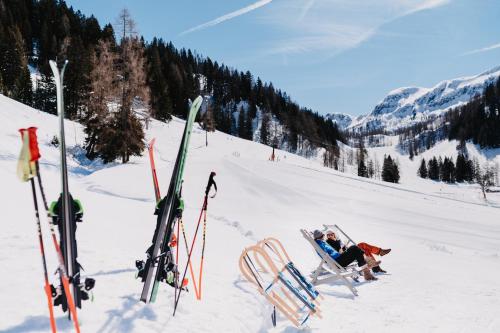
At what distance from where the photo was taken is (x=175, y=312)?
500cm

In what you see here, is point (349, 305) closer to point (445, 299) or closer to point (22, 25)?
point (445, 299)

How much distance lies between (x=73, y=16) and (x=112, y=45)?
71.9m

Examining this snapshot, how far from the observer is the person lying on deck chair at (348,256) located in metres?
8.15

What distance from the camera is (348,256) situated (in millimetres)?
8180

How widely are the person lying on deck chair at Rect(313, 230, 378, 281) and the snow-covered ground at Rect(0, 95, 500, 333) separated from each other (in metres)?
0.37

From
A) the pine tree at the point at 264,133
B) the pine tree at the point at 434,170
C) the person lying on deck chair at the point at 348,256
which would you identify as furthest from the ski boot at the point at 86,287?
the pine tree at the point at 434,170

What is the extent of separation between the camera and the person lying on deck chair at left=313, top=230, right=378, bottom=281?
8.15 metres

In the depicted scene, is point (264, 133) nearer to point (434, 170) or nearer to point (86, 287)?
point (434, 170)

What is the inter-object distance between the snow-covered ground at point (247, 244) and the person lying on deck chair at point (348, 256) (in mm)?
369

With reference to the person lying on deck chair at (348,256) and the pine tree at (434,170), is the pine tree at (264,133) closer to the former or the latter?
the pine tree at (434,170)

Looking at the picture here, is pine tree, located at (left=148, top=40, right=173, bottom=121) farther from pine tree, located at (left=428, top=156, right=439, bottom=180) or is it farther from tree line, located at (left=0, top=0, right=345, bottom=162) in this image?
pine tree, located at (left=428, top=156, right=439, bottom=180)

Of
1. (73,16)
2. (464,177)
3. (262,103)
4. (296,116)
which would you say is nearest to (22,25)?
(73,16)

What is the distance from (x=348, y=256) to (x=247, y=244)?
3.19 metres

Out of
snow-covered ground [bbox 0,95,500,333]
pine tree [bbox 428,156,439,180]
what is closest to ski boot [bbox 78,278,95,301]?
snow-covered ground [bbox 0,95,500,333]
